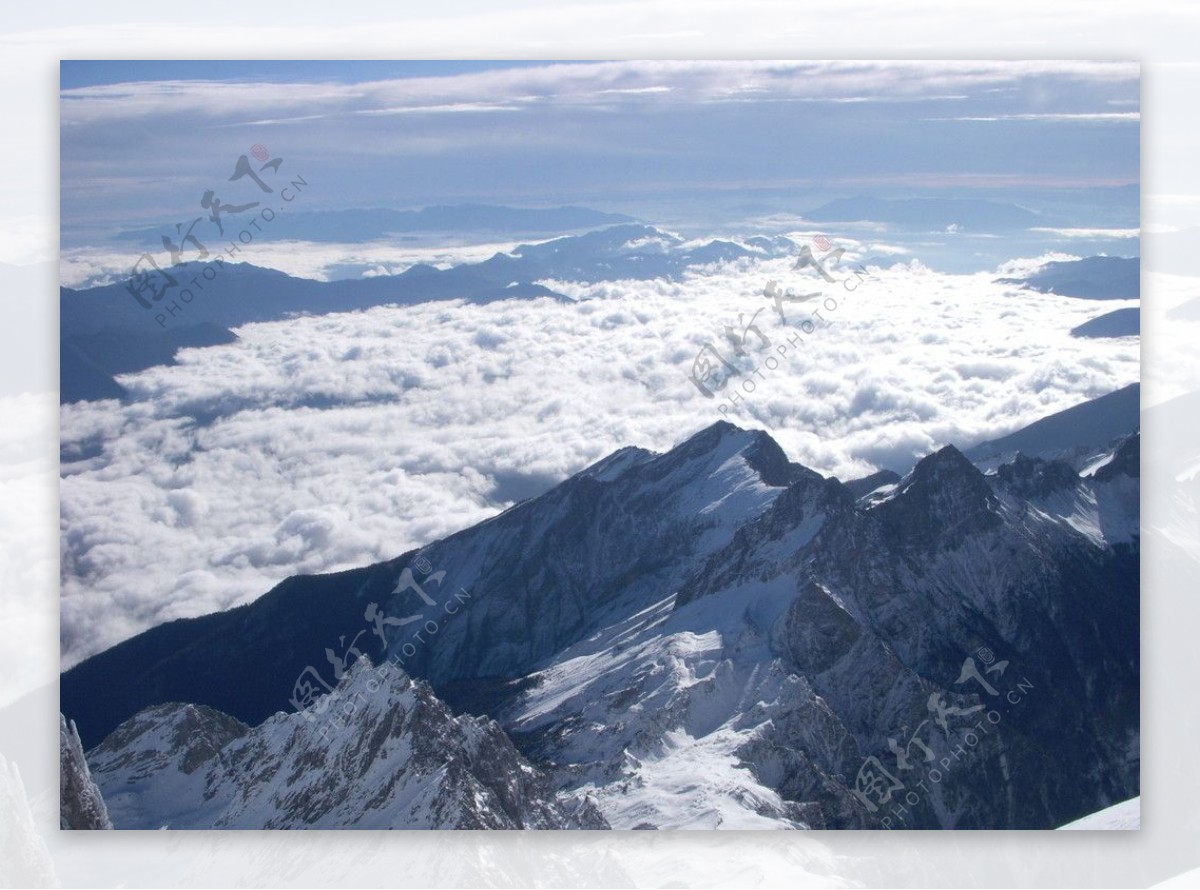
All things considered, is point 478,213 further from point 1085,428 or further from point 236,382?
point 1085,428

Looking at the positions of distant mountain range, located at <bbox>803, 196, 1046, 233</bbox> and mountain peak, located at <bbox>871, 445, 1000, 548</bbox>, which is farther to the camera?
mountain peak, located at <bbox>871, 445, 1000, 548</bbox>

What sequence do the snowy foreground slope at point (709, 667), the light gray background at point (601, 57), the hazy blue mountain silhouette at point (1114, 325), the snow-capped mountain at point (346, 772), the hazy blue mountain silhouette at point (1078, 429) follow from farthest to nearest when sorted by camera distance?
the hazy blue mountain silhouette at point (1078, 429)
the hazy blue mountain silhouette at point (1114, 325)
the snowy foreground slope at point (709, 667)
the snow-capped mountain at point (346, 772)
the light gray background at point (601, 57)

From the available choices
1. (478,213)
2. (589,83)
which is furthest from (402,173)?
(589,83)

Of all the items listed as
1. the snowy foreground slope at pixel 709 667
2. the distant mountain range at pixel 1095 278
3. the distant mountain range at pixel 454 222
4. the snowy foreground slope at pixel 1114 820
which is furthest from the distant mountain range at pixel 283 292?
the snowy foreground slope at pixel 1114 820

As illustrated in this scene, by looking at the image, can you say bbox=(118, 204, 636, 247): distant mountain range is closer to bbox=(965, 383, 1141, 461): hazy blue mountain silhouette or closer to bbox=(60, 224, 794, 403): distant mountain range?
bbox=(60, 224, 794, 403): distant mountain range

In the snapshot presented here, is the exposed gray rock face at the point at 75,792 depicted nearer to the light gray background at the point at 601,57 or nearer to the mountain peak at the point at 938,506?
the light gray background at the point at 601,57

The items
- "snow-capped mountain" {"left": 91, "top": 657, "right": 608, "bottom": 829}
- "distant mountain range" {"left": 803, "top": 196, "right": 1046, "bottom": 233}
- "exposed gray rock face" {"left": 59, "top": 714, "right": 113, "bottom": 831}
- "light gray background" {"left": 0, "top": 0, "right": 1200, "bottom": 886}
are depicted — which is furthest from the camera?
"distant mountain range" {"left": 803, "top": 196, "right": 1046, "bottom": 233}

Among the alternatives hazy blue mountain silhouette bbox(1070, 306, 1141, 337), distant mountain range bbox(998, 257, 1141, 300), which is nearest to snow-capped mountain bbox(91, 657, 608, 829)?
hazy blue mountain silhouette bbox(1070, 306, 1141, 337)
